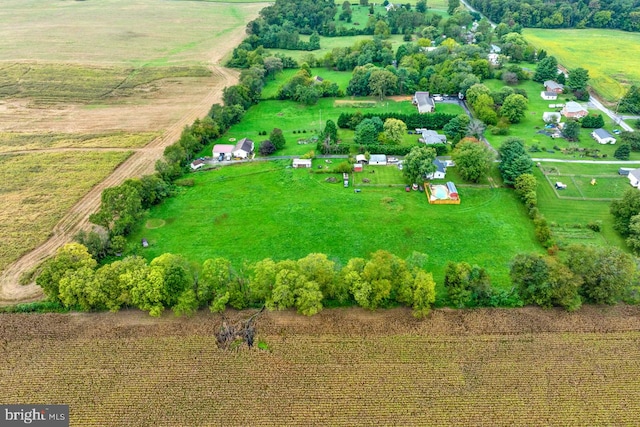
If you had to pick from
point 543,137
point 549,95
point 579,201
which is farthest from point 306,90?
point 579,201

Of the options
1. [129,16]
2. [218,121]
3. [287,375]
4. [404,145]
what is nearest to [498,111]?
[404,145]

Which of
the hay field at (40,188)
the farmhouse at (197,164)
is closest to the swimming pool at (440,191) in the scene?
the farmhouse at (197,164)

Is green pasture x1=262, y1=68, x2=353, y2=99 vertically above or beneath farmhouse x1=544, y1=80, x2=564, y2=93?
above

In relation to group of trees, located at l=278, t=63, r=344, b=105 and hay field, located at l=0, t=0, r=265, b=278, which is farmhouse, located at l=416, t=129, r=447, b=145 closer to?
group of trees, located at l=278, t=63, r=344, b=105

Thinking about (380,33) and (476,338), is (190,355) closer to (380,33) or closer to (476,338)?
(476,338)

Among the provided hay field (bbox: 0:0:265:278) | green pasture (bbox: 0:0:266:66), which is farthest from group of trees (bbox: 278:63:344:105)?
green pasture (bbox: 0:0:266:66)

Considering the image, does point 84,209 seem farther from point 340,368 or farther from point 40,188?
point 340,368

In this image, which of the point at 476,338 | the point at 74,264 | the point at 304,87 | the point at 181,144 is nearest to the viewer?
the point at 476,338
